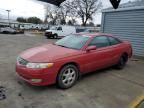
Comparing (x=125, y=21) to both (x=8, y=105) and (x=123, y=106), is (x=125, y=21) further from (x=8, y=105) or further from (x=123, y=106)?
(x=8, y=105)

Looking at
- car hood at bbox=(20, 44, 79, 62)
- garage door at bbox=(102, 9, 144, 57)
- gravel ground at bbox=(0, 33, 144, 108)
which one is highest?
garage door at bbox=(102, 9, 144, 57)

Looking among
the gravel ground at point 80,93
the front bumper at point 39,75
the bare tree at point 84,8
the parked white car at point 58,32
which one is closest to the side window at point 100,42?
the gravel ground at point 80,93

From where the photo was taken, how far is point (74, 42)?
17.1 feet

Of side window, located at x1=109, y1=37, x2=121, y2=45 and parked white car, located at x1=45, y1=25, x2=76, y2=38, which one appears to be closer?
side window, located at x1=109, y1=37, x2=121, y2=45

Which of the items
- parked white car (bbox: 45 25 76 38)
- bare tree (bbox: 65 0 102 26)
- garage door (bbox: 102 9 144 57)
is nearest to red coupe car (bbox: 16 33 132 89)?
garage door (bbox: 102 9 144 57)

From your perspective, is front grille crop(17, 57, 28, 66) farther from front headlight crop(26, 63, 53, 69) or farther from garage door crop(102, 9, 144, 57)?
garage door crop(102, 9, 144, 57)

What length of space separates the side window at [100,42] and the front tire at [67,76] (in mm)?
A: 1072

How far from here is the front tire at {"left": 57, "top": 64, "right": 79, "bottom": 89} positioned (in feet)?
13.9

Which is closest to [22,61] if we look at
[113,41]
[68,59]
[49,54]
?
[49,54]

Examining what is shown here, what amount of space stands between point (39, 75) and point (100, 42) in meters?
2.50

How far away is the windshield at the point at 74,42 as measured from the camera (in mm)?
4961

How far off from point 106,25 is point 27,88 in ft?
27.7

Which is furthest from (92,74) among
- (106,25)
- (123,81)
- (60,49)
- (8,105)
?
(106,25)

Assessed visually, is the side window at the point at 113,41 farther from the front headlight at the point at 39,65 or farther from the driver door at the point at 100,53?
the front headlight at the point at 39,65
